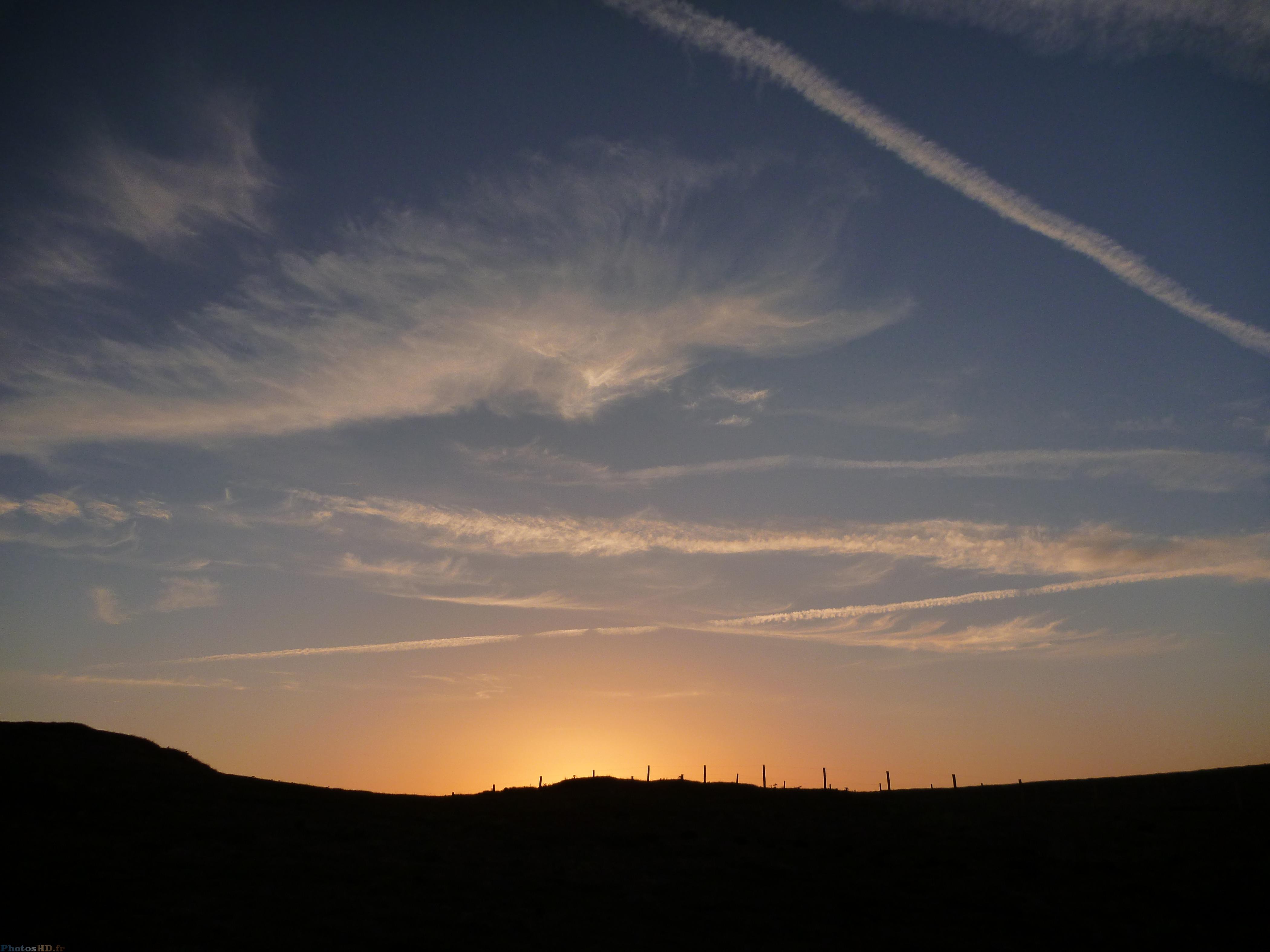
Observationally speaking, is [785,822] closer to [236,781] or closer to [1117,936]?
[1117,936]

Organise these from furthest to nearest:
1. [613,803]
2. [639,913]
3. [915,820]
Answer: [613,803], [915,820], [639,913]

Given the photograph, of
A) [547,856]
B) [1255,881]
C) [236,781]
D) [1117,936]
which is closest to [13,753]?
[236,781]

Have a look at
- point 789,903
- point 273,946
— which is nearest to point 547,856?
point 789,903

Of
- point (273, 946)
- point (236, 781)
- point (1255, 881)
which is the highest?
point (236, 781)

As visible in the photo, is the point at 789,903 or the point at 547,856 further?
the point at 547,856

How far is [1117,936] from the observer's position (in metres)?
28.3

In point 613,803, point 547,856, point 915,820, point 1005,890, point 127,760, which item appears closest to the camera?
point 1005,890

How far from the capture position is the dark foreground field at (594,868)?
27906 mm

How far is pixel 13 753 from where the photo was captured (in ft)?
160

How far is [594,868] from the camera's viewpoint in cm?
3828

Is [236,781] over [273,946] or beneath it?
over

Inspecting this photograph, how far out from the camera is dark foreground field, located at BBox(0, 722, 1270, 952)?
27.9 m

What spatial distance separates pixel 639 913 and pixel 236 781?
120 feet

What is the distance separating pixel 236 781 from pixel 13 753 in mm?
12988
